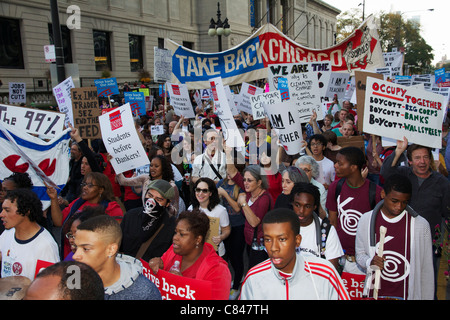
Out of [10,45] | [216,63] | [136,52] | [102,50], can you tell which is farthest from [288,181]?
[136,52]

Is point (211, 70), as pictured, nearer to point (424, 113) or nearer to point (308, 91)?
point (308, 91)

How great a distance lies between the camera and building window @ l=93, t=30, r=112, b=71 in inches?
1137

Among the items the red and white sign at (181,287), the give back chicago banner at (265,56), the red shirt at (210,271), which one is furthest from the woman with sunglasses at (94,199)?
the give back chicago banner at (265,56)

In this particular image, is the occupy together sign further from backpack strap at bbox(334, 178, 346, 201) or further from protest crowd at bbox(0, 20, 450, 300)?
backpack strap at bbox(334, 178, 346, 201)

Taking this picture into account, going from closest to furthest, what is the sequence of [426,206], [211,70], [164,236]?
[164,236] → [426,206] → [211,70]

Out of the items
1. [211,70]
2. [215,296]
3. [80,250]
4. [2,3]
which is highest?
[2,3]

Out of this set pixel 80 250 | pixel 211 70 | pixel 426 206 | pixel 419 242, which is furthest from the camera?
pixel 211 70

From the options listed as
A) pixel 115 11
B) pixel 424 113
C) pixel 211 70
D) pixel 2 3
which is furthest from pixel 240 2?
pixel 424 113

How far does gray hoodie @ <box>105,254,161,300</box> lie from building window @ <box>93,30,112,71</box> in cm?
2912

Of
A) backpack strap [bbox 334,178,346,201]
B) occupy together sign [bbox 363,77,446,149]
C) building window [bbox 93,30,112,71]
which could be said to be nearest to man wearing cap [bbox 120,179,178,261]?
backpack strap [bbox 334,178,346,201]

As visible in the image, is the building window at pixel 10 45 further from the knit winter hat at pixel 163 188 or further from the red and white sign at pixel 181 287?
the red and white sign at pixel 181 287

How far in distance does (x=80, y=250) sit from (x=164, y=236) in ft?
3.88

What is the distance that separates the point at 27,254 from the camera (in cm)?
298

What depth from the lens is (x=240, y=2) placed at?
4225 cm
